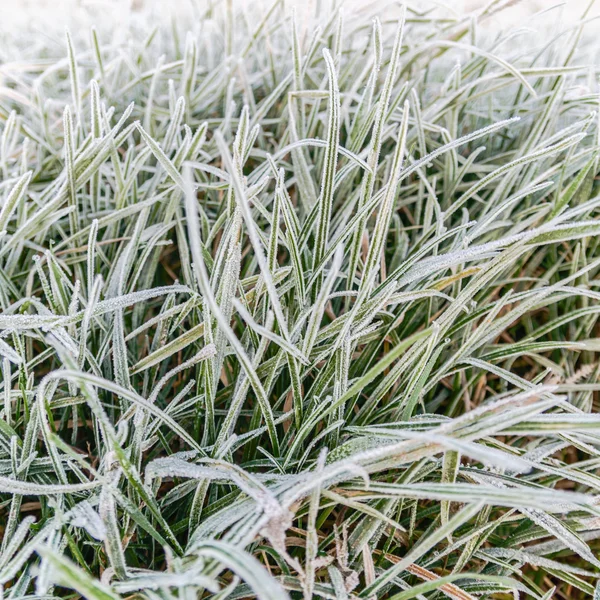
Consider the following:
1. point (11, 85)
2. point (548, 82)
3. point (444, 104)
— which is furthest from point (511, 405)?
point (11, 85)

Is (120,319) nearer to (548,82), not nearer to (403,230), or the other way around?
(403,230)

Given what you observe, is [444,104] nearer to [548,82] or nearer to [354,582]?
[548,82]

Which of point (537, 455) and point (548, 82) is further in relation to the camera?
point (548, 82)

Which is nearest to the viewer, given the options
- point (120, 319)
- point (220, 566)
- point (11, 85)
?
point (220, 566)

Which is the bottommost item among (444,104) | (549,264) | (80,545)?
(80,545)

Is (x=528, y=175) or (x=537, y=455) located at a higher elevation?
(x=528, y=175)

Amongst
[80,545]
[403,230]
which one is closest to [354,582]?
[80,545]

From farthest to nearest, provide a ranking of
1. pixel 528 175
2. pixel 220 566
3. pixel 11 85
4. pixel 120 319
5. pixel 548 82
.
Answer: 1. pixel 11 85
2. pixel 548 82
3. pixel 528 175
4. pixel 120 319
5. pixel 220 566
